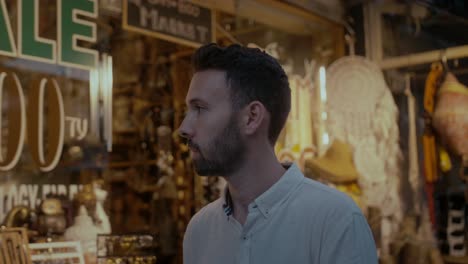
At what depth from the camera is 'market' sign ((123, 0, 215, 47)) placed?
355 cm

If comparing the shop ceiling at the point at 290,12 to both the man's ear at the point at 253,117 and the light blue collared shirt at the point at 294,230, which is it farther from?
the light blue collared shirt at the point at 294,230

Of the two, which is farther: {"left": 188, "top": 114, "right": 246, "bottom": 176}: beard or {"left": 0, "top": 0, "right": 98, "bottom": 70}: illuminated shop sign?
{"left": 0, "top": 0, "right": 98, "bottom": 70}: illuminated shop sign

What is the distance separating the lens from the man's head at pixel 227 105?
1578mm

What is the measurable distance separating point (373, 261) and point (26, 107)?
1989 millimetres

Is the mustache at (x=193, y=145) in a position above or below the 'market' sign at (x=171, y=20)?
below

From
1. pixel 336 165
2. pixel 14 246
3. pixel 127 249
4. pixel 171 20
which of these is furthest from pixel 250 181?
pixel 336 165

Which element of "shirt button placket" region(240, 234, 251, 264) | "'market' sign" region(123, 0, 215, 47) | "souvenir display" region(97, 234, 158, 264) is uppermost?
"'market' sign" region(123, 0, 215, 47)

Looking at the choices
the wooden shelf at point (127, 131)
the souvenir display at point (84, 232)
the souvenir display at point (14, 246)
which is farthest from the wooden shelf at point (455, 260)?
the souvenir display at point (14, 246)

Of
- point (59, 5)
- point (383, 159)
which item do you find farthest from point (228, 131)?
point (383, 159)

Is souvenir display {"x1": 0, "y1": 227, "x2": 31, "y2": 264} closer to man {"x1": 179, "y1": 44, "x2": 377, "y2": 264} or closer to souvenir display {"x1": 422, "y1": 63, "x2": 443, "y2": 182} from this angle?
man {"x1": 179, "y1": 44, "x2": 377, "y2": 264}

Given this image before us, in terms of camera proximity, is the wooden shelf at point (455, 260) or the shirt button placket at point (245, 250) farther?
the wooden shelf at point (455, 260)

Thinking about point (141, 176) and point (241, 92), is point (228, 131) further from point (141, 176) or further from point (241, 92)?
point (141, 176)

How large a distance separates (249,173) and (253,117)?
0.46ft

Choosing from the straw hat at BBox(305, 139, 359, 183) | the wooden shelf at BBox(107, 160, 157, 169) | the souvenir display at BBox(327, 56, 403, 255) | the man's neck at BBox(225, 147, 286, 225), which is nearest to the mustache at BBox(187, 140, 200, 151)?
the man's neck at BBox(225, 147, 286, 225)
